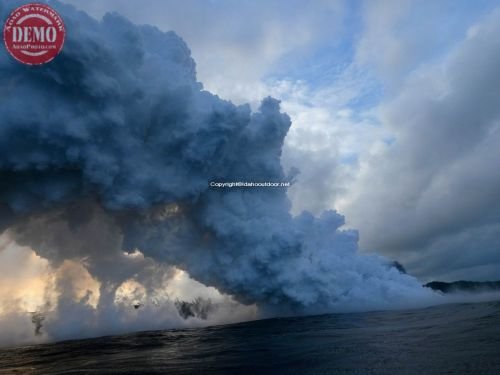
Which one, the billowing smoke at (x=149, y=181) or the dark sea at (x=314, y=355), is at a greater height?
the billowing smoke at (x=149, y=181)

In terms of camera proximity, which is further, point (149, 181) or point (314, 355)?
point (149, 181)

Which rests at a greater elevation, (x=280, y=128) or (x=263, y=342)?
(x=280, y=128)

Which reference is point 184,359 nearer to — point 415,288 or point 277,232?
point 277,232

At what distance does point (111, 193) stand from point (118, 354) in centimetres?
2209

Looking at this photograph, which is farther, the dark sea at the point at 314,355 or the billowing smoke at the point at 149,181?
the billowing smoke at the point at 149,181

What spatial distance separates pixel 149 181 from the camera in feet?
169

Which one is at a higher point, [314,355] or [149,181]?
[149,181]

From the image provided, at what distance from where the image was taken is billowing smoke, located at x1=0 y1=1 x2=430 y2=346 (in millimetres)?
42875

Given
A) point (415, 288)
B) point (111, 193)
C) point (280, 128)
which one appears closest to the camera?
point (111, 193)

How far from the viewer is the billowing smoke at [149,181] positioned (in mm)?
42875

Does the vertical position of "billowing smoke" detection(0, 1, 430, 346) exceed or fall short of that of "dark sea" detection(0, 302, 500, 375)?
it exceeds it

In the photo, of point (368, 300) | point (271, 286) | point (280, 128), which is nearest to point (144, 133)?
point (280, 128)

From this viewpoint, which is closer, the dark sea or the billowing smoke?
the dark sea

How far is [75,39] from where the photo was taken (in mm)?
40250
